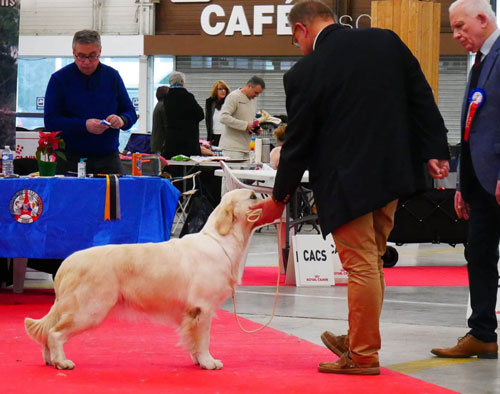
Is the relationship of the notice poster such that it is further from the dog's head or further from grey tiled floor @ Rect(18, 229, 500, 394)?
the dog's head

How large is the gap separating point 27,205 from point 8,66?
138cm

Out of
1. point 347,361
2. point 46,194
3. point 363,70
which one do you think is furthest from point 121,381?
point 46,194

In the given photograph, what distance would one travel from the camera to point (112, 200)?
230 inches

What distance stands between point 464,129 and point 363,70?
810 millimetres

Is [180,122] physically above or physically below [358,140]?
above

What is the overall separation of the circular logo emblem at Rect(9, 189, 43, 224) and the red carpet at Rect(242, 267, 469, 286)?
6.55ft

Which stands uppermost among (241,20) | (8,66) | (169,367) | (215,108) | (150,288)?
(241,20)

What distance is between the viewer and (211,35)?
19.5 meters

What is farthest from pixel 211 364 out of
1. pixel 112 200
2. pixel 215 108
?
pixel 215 108

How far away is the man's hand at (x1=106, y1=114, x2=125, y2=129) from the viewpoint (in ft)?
19.7

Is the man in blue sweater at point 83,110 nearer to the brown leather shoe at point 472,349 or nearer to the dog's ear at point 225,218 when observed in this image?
the dog's ear at point 225,218

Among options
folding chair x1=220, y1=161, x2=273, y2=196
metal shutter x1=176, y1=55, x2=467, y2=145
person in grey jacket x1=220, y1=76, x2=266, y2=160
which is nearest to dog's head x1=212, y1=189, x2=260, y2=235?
folding chair x1=220, y1=161, x2=273, y2=196

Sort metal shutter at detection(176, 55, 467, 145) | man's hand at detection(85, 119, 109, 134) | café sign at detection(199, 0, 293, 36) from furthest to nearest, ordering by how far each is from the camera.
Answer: café sign at detection(199, 0, 293, 36) → metal shutter at detection(176, 55, 467, 145) → man's hand at detection(85, 119, 109, 134)

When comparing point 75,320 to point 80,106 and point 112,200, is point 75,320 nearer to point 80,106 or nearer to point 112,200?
point 112,200
